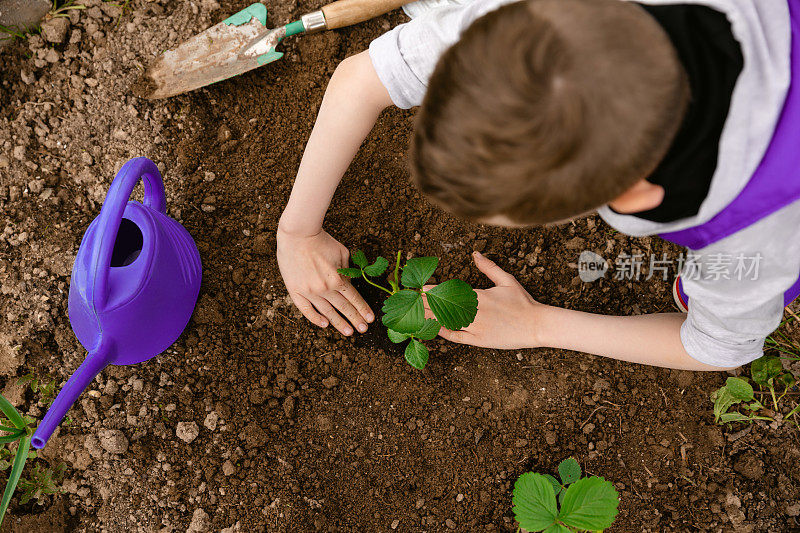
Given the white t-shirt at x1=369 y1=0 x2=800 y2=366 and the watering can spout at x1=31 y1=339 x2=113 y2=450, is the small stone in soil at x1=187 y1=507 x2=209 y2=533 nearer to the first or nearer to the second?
the watering can spout at x1=31 y1=339 x2=113 y2=450

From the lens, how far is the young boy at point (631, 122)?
60 centimetres

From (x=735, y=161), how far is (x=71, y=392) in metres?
1.07

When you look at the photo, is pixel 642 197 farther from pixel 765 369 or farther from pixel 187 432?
pixel 187 432

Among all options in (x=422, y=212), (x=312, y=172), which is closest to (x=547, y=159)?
(x=312, y=172)

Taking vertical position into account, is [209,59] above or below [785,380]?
above

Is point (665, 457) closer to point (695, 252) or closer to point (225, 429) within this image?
point (695, 252)

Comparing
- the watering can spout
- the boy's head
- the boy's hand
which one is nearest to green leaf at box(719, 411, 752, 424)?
the boy's hand

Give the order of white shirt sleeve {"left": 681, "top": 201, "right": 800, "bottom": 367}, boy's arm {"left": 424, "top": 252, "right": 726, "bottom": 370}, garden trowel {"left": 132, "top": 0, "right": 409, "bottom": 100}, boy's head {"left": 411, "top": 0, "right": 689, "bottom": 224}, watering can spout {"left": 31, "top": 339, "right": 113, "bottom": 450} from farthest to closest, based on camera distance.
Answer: garden trowel {"left": 132, "top": 0, "right": 409, "bottom": 100} < boy's arm {"left": 424, "top": 252, "right": 726, "bottom": 370} < watering can spout {"left": 31, "top": 339, "right": 113, "bottom": 450} < white shirt sleeve {"left": 681, "top": 201, "right": 800, "bottom": 367} < boy's head {"left": 411, "top": 0, "right": 689, "bottom": 224}

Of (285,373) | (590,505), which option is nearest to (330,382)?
(285,373)

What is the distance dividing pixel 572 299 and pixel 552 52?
2.85ft

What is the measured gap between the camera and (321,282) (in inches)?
50.1

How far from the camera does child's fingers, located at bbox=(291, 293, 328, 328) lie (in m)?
1.30

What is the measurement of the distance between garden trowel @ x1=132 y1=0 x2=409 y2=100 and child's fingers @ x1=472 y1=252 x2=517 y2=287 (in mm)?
653

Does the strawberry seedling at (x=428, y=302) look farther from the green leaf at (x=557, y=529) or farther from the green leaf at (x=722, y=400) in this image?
the green leaf at (x=722, y=400)
